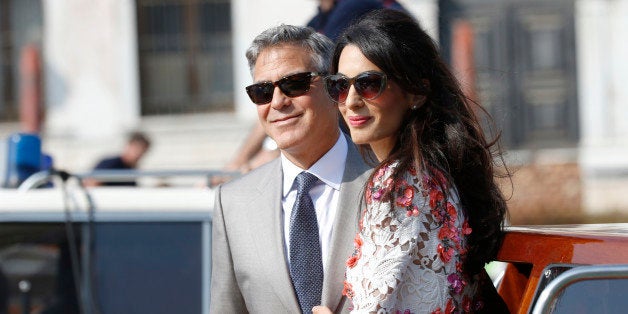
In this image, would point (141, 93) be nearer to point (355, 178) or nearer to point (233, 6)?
point (233, 6)

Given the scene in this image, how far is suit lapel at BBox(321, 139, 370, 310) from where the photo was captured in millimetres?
2789

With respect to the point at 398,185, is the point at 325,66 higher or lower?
higher

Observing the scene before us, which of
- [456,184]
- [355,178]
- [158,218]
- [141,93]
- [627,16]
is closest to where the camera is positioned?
[456,184]

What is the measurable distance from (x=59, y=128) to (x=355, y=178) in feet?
42.3

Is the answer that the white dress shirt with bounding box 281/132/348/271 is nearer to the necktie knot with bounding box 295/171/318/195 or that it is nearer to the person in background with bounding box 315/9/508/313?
the necktie knot with bounding box 295/171/318/195

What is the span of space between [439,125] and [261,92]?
0.62m

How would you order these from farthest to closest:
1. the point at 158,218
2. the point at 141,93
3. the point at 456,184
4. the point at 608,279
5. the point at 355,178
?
the point at 141,93 < the point at 158,218 < the point at 355,178 < the point at 456,184 < the point at 608,279

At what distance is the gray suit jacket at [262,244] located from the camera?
2.84 metres

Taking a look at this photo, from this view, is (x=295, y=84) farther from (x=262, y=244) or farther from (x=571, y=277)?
(x=571, y=277)

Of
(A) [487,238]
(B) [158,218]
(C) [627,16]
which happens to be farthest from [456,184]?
(C) [627,16]

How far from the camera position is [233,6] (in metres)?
15.3

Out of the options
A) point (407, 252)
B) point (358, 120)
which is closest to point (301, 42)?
point (358, 120)

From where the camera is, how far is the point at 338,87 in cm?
268

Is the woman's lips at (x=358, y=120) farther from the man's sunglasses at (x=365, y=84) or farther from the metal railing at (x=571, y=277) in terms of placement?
the metal railing at (x=571, y=277)
